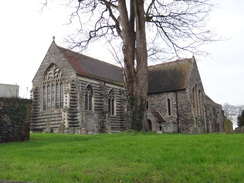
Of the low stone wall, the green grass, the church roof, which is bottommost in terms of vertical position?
the green grass

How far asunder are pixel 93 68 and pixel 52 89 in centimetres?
521

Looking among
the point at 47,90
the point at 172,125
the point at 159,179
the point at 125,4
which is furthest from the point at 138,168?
the point at 172,125

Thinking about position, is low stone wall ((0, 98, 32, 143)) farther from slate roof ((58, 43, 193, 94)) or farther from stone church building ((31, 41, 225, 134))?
slate roof ((58, 43, 193, 94))

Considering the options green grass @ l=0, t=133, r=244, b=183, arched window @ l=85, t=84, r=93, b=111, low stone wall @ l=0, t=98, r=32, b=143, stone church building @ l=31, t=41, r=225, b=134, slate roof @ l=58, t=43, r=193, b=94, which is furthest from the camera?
slate roof @ l=58, t=43, r=193, b=94

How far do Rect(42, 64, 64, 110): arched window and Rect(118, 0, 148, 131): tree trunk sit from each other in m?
11.1

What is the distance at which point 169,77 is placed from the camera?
105 ft

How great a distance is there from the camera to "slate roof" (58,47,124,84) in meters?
25.5

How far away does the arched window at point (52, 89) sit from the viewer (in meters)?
24.9

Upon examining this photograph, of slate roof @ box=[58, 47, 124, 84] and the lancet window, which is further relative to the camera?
the lancet window

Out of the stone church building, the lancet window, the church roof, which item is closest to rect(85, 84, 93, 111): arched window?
the stone church building

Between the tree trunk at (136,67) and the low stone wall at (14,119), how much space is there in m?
5.95

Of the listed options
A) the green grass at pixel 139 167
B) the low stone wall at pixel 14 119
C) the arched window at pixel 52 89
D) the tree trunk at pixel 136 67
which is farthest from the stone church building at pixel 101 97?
the green grass at pixel 139 167

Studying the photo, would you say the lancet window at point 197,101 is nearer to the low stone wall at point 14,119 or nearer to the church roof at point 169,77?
the church roof at point 169,77

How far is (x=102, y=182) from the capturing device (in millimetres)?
4539
